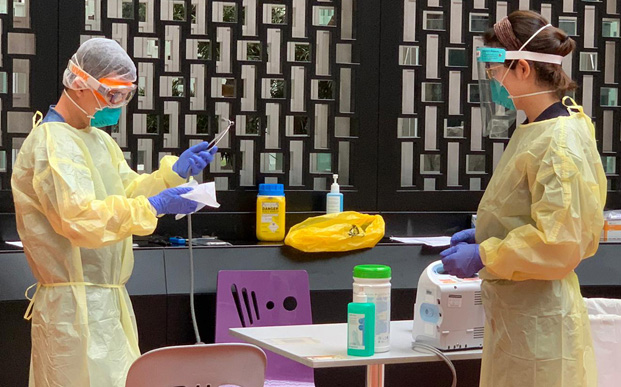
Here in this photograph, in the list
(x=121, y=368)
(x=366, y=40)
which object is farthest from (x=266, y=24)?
(x=121, y=368)

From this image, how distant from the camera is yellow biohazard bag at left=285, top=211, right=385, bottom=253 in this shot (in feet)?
12.1

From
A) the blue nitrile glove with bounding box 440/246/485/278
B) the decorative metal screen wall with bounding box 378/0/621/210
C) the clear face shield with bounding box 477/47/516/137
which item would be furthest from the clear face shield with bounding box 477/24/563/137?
the decorative metal screen wall with bounding box 378/0/621/210

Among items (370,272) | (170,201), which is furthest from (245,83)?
(370,272)

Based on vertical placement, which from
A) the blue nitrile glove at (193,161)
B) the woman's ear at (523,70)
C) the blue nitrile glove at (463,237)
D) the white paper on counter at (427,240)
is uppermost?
the woman's ear at (523,70)

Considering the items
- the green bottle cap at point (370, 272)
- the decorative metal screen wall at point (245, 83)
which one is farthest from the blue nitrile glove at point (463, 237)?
the decorative metal screen wall at point (245, 83)

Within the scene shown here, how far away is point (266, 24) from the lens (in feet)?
12.5

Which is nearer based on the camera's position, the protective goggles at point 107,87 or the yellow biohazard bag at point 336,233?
the protective goggles at point 107,87

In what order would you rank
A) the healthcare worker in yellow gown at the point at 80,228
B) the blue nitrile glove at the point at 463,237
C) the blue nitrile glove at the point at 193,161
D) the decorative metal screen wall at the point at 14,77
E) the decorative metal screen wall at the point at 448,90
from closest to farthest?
the healthcare worker in yellow gown at the point at 80,228 < the blue nitrile glove at the point at 463,237 < the blue nitrile glove at the point at 193,161 < the decorative metal screen wall at the point at 14,77 < the decorative metal screen wall at the point at 448,90

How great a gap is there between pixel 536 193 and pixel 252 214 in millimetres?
1698

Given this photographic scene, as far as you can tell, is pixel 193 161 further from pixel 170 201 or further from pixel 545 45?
pixel 545 45

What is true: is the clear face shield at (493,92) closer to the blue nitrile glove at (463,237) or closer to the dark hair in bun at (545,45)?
the dark hair in bun at (545,45)

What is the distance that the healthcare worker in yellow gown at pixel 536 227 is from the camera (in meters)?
2.35

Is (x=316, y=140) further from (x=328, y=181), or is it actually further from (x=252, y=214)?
(x=252, y=214)

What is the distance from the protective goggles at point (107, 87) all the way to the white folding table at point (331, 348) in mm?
796
